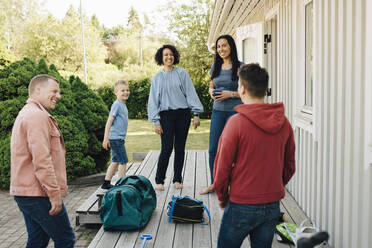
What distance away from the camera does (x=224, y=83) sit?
427cm

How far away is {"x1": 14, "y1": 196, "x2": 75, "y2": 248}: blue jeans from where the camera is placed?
95.3 inches

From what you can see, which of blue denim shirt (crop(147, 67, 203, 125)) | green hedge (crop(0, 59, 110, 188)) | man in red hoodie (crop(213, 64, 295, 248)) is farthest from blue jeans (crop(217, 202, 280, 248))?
green hedge (crop(0, 59, 110, 188))

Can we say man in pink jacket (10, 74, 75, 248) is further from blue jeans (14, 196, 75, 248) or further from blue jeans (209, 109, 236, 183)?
blue jeans (209, 109, 236, 183)

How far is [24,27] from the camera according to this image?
126ft

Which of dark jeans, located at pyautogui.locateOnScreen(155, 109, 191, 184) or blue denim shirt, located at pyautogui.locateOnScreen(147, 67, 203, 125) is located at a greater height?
blue denim shirt, located at pyautogui.locateOnScreen(147, 67, 203, 125)

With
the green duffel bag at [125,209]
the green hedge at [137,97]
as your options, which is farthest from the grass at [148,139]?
the green duffel bag at [125,209]

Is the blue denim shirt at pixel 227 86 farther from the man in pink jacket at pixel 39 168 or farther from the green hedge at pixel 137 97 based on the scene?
the green hedge at pixel 137 97

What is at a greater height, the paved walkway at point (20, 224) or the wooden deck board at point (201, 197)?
the wooden deck board at point (201, 197)

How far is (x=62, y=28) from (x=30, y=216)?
38.5m

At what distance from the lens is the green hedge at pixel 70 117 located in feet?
23.2

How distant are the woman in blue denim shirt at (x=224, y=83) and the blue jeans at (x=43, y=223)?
7.40 feet

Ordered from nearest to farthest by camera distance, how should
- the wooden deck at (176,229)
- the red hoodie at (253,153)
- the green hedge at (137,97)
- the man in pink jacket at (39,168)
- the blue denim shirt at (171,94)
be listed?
the red hoodie at (253,153)
the man in pink jacket at (39,168)
the wooden deck at (176,229)
the blue denim shirt at (171,94)
the green hedge at (137,97)

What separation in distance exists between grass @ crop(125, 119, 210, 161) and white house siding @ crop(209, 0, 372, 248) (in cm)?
748

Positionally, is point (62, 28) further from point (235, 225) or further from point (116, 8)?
point (235, 225)
